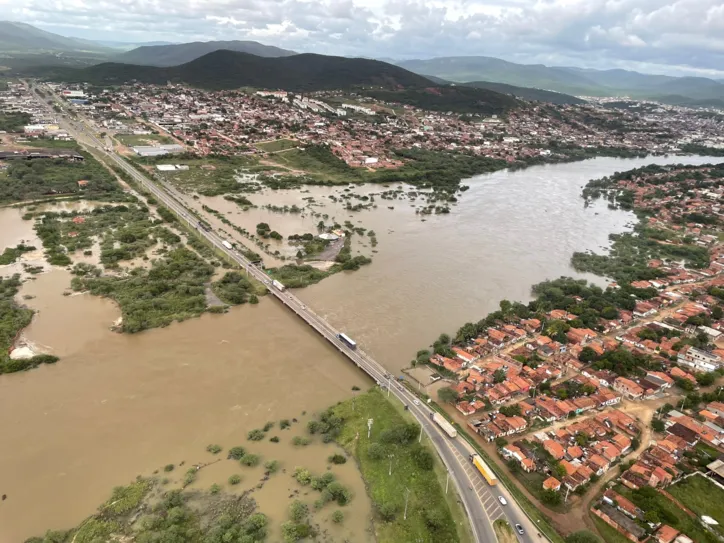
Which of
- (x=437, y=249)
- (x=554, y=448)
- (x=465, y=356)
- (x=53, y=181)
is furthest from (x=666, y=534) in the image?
(x=53, y=181)

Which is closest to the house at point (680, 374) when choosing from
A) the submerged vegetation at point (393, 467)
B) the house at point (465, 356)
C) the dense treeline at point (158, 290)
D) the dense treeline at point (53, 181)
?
the house at point (465, 356)

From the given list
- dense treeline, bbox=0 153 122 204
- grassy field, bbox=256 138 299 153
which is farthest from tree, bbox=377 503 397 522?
grassy field, bbox=256 138 299 153

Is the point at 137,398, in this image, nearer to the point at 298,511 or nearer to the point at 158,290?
the point at 298,511

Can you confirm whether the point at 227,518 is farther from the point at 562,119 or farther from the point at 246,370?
the point at 562,119

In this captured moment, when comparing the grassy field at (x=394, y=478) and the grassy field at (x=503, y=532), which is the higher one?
the grassy field at (x=503, y=532)

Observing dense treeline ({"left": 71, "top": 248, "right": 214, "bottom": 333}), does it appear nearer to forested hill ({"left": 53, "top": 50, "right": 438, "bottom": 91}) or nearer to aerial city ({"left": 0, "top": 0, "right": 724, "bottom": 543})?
aerial city ({"left": 0, "top": 0, "right": 724, "bottom": 543})

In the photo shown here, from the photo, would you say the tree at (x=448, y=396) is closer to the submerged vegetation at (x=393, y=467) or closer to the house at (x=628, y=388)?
the submerged vegetation at (x=393, y=467)
